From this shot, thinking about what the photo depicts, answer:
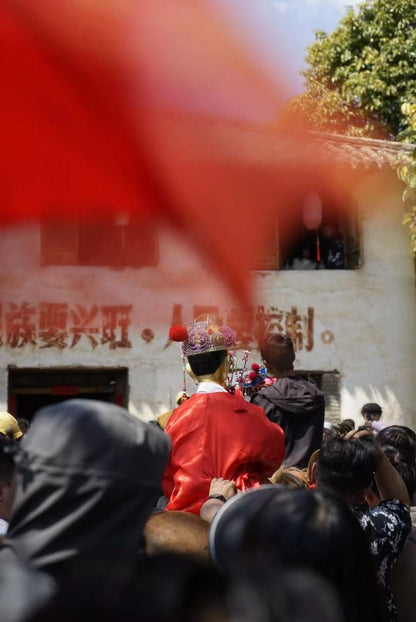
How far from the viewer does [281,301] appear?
1243 cm

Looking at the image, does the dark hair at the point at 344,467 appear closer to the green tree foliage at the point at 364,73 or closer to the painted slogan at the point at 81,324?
the painted slogan at the point at 81,324

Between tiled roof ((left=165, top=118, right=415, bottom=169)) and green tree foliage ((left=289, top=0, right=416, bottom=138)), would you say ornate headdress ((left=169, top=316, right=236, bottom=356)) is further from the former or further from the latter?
green tree foliage ((left=289, top=0, right=416, bottom=138))

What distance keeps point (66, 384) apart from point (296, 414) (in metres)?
7.92

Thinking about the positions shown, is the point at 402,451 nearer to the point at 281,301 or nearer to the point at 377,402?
the point at 281,301

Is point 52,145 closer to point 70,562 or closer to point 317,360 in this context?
point 317,360

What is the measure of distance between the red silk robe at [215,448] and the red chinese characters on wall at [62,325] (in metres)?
8.25

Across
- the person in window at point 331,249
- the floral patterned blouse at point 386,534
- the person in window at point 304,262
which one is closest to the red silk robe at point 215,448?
the floral patterned blouse at point 386,534

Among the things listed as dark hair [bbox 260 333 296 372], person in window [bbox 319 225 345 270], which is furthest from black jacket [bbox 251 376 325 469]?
person in window [bbox 319 225 345 270]

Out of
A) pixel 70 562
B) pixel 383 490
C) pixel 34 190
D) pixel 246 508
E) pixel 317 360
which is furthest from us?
pixel 317 360

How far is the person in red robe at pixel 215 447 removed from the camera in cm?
335

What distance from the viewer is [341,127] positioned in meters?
16.4

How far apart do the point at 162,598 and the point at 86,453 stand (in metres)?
0.43

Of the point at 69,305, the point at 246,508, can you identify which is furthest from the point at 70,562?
the point at 69,305

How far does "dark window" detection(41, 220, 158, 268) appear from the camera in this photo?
38.8 ft
